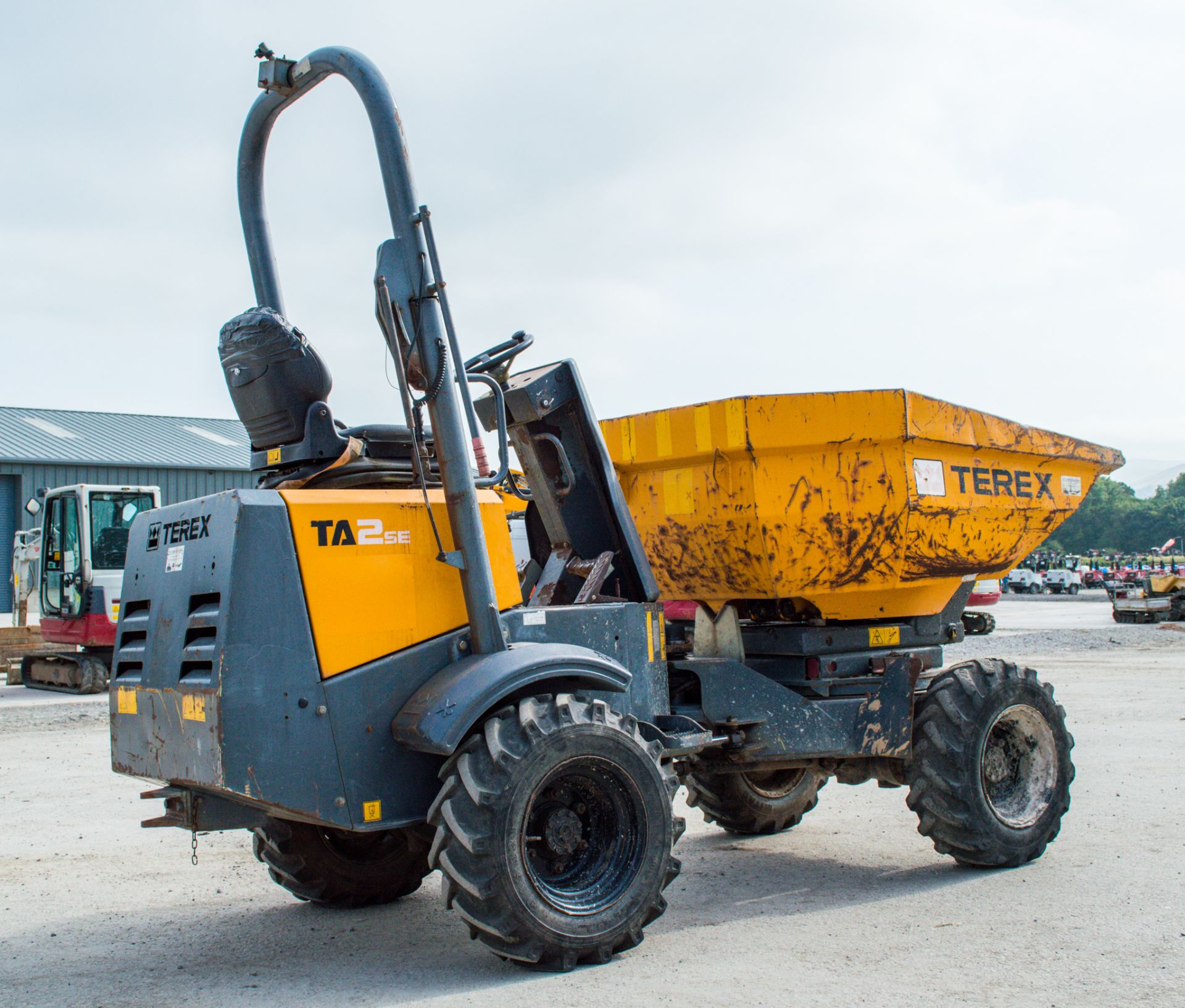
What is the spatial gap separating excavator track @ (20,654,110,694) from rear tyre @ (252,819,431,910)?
11.7m

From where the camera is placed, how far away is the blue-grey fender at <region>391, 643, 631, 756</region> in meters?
4.38

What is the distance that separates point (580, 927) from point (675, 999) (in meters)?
0.52

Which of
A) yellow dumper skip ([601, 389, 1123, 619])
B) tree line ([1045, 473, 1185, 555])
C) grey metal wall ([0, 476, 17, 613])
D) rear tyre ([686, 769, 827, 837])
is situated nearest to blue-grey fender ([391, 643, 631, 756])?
yellow dumper skip ([601, 389, 1123, 619])

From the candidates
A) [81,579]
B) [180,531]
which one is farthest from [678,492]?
[81,579]

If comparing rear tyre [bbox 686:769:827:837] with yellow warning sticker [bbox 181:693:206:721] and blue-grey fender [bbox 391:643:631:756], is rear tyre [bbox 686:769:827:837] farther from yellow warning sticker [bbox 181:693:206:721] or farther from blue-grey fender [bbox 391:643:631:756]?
yellow warning sticker [bbox 181:693:206:721]

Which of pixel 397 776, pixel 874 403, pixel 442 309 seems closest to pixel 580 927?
pixel 397 776

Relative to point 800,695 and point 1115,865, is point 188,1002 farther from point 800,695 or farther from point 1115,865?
point 1115,865

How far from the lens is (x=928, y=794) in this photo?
604cm

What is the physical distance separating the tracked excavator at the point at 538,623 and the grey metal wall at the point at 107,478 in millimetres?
30712

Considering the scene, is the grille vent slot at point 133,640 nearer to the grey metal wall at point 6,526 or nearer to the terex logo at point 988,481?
the terex logo at point 988,481

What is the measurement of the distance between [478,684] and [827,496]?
7.44 feet

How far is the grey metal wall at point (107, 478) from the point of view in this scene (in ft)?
115

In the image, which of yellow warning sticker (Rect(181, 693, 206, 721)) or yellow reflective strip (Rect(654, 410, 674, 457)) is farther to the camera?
yellow reflective strip (Rect(654, 410, 674, 457))

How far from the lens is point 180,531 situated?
191 inches
